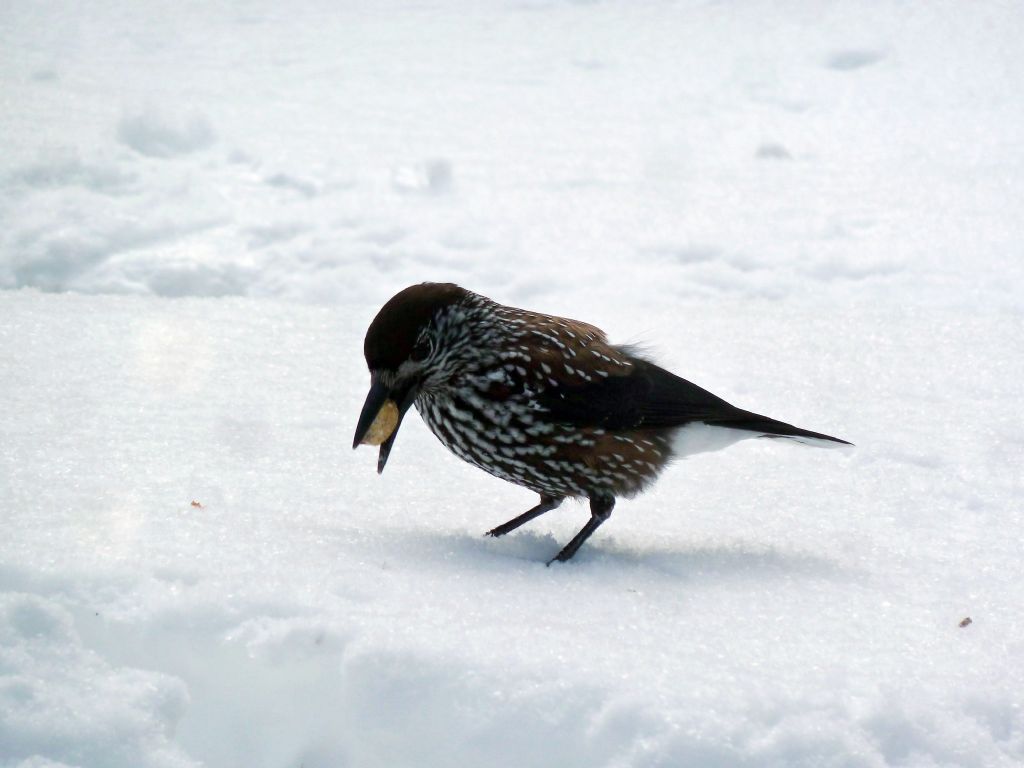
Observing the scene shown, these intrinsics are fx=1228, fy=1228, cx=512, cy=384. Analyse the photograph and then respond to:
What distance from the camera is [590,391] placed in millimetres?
4129

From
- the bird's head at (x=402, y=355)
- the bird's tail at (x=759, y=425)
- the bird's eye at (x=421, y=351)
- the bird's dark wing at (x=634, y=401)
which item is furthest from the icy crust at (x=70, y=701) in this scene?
the bird's tail at (x=759, y=425)

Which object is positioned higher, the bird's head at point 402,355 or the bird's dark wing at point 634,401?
the bird's head at point 402,355

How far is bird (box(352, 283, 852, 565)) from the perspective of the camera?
400 centimetres

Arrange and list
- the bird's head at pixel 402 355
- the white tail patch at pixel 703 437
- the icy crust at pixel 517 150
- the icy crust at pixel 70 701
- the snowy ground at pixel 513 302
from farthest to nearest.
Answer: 1. the icy crust at pixel 517 150
2. the white tail patch at pixel 703 437
3. the bird's head at pixel 402 355
4. the snowy ground at pixel 513 302
5. the icy crust at pixel 70 701

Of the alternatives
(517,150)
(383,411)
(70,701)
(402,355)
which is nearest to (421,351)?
(402,355)

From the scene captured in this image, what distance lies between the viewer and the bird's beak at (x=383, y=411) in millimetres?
3979

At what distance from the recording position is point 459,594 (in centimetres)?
344

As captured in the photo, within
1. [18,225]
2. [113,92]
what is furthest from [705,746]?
[113,92]

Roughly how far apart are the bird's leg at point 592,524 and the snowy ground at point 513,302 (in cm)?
11

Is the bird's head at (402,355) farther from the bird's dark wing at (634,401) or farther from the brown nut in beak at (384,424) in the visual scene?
the bird's dark wing at (634,401)

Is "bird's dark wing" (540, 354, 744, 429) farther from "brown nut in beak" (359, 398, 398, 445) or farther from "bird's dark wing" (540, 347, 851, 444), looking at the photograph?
"brown nut in beak" (359, 398, 398, 445)

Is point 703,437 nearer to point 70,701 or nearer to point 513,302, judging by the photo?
point 70,701

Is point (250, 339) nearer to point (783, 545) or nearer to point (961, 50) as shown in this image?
point (783, 545)

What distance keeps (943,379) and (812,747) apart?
323 centimetres
